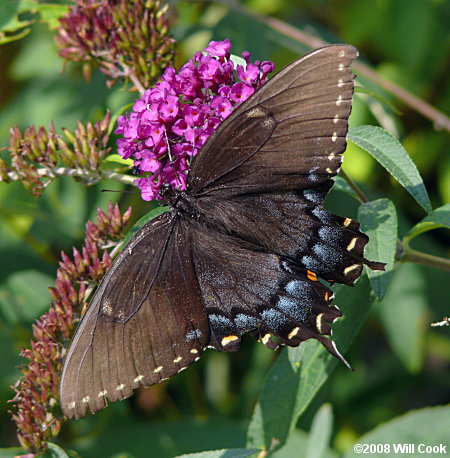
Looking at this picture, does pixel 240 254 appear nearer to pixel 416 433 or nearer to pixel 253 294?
pixel 253 294

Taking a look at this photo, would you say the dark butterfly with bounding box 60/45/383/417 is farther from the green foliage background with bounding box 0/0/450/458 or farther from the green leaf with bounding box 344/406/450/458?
the green foliage background with bounding box 0/0/450/458

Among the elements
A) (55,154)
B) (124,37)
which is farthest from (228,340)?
(124,37)

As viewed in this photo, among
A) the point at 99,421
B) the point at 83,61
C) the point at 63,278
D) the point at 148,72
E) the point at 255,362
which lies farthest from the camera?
the point at 255,362

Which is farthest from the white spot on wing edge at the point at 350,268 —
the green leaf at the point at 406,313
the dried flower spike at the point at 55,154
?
the green leaf at the point at 406,313

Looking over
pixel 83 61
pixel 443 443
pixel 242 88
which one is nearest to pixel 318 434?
pixel 443 443

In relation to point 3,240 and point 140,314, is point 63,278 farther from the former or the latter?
point 3,240

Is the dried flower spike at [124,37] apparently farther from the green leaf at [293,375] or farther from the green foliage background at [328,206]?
the green leaf at [293,375]
